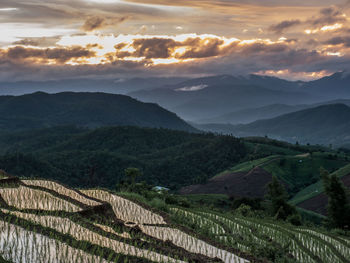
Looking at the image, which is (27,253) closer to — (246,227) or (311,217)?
(246,227)

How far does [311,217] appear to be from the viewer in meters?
133

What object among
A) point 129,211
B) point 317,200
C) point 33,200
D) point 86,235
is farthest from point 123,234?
point 317,200

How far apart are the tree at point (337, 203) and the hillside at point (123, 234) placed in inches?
1881

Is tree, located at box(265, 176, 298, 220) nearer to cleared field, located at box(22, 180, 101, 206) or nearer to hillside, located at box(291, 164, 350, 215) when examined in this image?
cleared field, located at box(22, 180, 101, 206)

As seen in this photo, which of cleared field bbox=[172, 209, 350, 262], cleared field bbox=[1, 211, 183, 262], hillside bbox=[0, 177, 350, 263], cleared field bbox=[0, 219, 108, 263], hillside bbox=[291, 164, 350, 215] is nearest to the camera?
cleared field bbox=[0, 219, 108, 263]

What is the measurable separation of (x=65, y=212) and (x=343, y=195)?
217 feet

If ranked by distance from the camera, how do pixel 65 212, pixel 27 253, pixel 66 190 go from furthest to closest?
1. pixel 66 190
2. pixel 65 212
3. pixel 27 253

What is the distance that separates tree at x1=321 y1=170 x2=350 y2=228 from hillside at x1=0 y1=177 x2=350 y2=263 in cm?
4777

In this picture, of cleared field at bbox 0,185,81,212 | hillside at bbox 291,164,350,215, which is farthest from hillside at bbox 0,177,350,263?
hillside at bbox 291,164,350,215

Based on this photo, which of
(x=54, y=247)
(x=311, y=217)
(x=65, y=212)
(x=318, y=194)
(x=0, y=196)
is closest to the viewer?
(x=54, y=247)

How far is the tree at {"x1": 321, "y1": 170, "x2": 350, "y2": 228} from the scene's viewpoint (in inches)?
2728

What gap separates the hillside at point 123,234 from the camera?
13.4 meters

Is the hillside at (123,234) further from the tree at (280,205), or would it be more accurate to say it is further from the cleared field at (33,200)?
the tree at (280,205)

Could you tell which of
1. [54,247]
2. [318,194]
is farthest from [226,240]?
[318,194]
